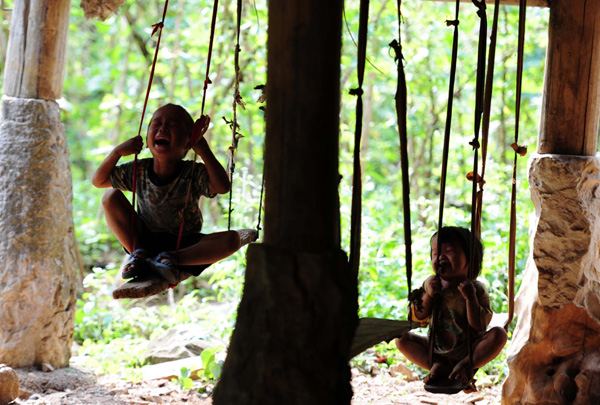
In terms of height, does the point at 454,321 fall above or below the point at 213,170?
below

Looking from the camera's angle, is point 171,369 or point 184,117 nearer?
point 184,117

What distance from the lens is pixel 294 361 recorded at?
179cm

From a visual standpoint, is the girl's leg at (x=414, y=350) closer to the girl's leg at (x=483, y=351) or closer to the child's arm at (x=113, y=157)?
the girl's leg at (x=483, y=351)

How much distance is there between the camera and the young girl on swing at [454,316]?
2.87 m

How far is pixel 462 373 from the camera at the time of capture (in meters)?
2.85

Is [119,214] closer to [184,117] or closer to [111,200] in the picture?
[111,200]

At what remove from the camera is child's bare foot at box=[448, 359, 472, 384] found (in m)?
2.84

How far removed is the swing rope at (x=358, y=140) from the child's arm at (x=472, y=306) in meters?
0.87

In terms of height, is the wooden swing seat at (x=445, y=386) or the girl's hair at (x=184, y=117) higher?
the girl's hair at (x=184, y=117)

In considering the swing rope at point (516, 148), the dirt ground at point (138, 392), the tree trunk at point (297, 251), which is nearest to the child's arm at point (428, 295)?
the swing rope at point (516, 148)

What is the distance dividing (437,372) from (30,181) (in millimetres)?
3001

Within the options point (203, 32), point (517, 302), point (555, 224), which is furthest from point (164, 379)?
point (203, 32)

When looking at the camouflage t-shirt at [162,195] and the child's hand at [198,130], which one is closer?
the child's hand at [198,130]

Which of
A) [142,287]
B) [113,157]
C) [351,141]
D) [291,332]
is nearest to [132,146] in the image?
[113,157]
